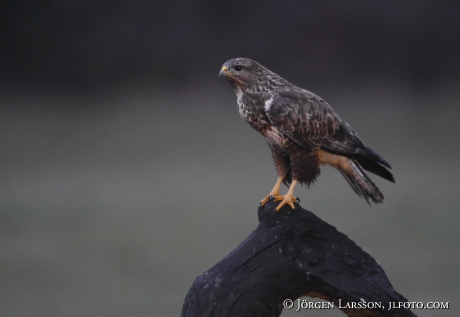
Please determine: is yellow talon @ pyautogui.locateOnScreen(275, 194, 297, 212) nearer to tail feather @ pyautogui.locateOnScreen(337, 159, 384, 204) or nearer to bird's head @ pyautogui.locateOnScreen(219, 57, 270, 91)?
tail feather @ pyautogui.locateOnScreen(337, 159, 384, 204)

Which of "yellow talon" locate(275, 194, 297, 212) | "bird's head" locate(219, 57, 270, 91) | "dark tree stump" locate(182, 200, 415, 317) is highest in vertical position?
"bird's head" locate(219, 57, 270, 91)

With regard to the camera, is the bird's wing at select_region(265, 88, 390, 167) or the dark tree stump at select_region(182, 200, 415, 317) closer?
the dark tree stump at select_region(182, 200, 415, 317)

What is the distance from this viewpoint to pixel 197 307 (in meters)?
2.34

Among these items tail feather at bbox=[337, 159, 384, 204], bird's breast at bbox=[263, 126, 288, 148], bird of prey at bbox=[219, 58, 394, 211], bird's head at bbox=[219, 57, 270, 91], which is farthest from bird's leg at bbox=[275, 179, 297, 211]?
bird's head at bbox=[219, 57, 270, 91]

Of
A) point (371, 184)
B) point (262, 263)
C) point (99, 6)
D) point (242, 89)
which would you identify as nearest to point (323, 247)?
point (262, 263)

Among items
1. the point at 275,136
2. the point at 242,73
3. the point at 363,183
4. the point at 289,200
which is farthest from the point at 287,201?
the point at 242,73

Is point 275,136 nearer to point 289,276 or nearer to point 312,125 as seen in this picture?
point 312,125

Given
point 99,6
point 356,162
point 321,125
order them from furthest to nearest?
point 99,6, point 356,162, point 321,125

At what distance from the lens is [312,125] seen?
245cm

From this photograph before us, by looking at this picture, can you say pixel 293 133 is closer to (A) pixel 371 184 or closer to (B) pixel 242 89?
(B) pixel 242 89

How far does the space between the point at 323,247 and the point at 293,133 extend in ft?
1.65

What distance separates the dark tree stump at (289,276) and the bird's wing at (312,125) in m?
0.35

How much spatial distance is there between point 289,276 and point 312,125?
0.65 metres

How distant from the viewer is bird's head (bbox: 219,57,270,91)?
96.4 inches
